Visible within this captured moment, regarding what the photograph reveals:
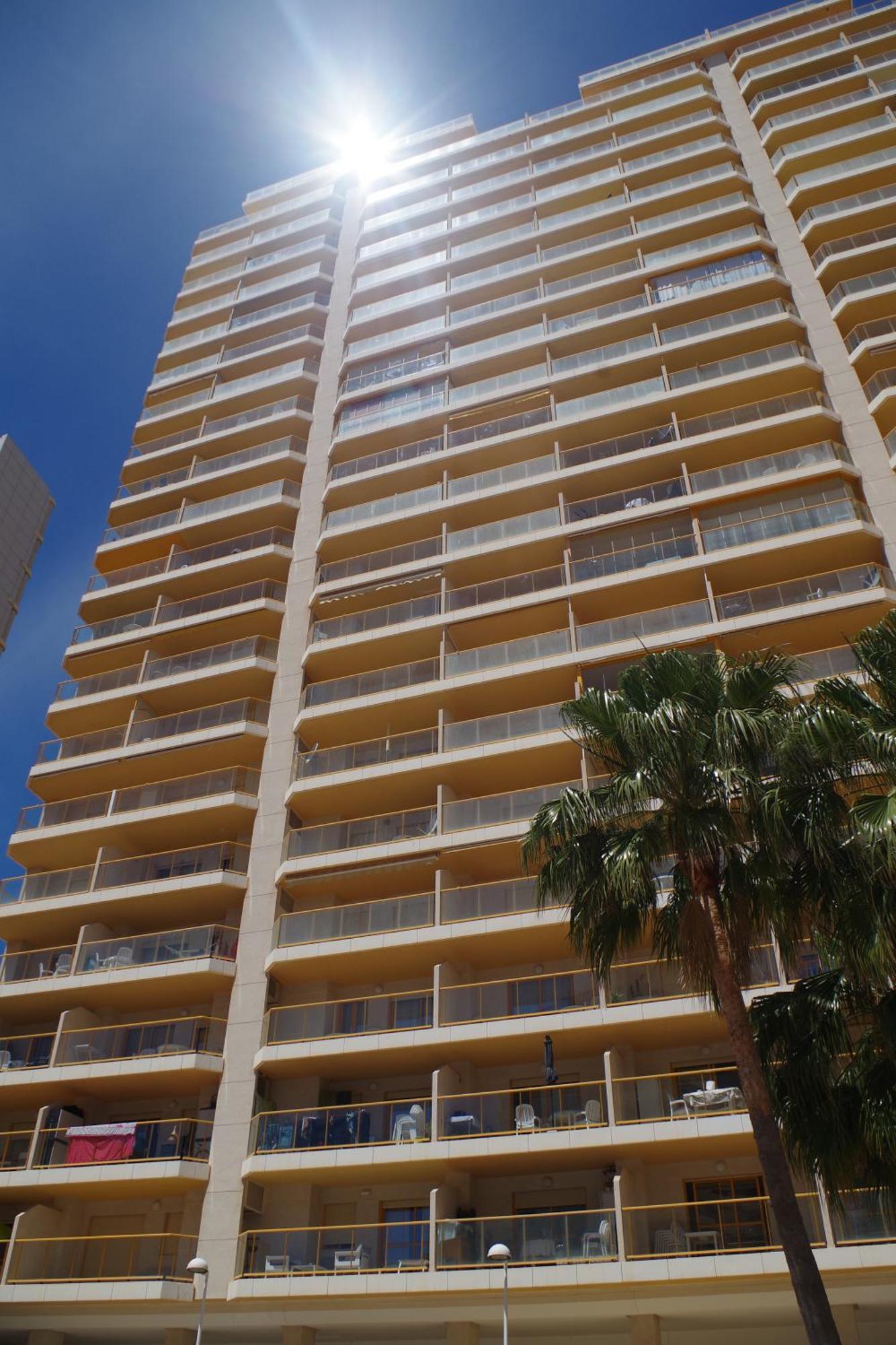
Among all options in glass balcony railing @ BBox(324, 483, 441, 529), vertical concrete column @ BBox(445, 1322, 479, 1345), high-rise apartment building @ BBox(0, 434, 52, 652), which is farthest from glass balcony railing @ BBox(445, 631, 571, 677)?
high-rise apartment building @ BBox(0, 434, 52, 652)

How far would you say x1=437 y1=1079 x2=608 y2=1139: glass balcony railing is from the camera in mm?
24234

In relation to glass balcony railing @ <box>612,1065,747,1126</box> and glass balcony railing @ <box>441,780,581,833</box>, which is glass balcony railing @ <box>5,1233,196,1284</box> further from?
glass balcony railing @ <box>441,780,581,833</box>

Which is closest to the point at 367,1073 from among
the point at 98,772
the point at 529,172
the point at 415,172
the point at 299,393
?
the point at 98,772

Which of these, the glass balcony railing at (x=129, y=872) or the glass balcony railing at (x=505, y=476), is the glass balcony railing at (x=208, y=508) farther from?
the glass balcony railing at (x=129, y=872)

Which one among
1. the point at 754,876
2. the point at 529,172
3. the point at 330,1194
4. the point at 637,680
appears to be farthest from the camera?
the point at 529,172

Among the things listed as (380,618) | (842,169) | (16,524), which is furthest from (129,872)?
(842,169)

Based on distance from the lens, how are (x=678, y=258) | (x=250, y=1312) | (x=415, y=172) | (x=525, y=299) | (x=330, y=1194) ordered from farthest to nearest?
(x=415, y=172), (x=525, y=299), (x=678, y=258), (x=330, y=1194), (x=250, y=1312)

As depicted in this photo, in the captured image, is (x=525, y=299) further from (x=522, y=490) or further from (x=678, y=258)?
(x=522, y=490)

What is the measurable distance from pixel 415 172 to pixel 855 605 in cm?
3771

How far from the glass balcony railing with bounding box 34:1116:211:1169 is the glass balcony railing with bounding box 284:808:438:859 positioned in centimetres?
788

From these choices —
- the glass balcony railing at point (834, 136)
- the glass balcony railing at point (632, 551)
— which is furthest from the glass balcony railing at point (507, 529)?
the glass balcony railing at point (834, 136)

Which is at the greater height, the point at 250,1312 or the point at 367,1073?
the point at 367,1073

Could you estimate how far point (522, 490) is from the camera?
36750 mm

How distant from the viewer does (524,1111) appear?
985 inches
